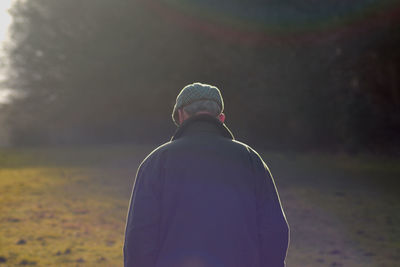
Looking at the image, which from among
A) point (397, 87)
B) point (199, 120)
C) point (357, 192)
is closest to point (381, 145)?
point (397, 87)

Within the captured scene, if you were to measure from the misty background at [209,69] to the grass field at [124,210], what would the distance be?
2.33m

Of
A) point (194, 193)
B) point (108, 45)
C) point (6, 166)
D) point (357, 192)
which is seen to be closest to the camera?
point (194, 193)

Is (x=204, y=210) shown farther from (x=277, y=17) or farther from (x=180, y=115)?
(x=277, y=17)

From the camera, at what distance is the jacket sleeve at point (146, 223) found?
2.57 m

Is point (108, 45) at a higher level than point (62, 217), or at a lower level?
higher

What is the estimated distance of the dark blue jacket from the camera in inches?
100

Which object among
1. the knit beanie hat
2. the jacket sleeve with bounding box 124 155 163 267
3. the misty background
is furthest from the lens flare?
the jacket sleeve with bounding box 124 155 163 267

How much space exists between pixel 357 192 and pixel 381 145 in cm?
721

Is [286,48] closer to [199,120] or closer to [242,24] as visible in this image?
[242,24]

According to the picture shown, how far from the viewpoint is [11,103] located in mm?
27406

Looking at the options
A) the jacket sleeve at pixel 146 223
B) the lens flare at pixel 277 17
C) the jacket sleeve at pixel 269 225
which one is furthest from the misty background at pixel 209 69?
the jacket sleeve at pixel 146 223

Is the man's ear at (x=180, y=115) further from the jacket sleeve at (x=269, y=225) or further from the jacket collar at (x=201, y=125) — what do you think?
the jacket sleeve at (x=269, y=225)

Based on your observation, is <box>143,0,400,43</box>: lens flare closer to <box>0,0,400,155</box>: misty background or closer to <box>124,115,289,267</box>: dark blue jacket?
<box>0,0,400,155</box>: misty background

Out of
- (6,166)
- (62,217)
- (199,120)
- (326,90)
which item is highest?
(199,120)
